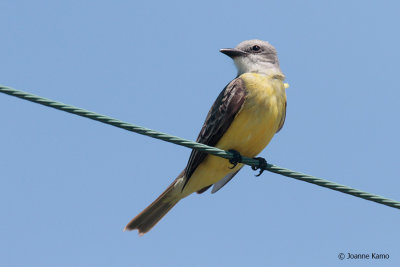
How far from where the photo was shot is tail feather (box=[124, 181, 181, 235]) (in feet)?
27.3

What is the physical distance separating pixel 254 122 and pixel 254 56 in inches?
62.0

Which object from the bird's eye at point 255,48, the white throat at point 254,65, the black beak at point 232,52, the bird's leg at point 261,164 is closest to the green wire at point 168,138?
the bird's leg at point 261,164

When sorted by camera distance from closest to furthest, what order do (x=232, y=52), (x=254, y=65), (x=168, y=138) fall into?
(x=168, y=138)
(x=254, y=65)
(x=232, y=52)

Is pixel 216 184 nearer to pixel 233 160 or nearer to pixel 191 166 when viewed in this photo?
pixel 191 166

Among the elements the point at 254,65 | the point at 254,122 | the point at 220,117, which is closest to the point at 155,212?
the point at 220,117

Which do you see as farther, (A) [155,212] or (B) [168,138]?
(A) [155,212]

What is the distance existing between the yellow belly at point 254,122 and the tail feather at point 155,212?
836 millimetres

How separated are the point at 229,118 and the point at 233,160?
2.17ft

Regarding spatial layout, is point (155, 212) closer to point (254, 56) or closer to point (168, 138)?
point (254, 56)

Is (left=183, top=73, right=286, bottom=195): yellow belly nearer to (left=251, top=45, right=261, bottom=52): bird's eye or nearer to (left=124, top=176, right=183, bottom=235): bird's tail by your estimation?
(left=124, top=176, right=183, bottom=235): bird's tail

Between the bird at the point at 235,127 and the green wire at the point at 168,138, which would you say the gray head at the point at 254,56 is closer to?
the bird at the point at 235,127

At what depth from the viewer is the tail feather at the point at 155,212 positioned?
8312mm

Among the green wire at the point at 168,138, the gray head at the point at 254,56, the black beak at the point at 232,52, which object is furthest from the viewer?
the black beak at the point at 232,52

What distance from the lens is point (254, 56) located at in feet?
28.1
